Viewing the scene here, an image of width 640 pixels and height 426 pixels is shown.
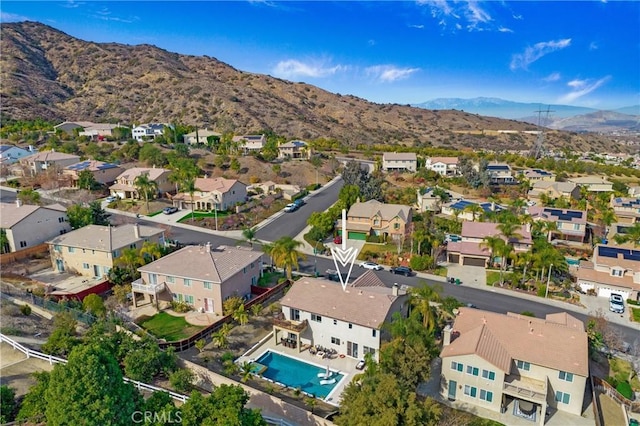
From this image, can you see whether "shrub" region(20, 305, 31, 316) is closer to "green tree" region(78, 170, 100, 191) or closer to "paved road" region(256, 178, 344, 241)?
"paved road" region(256, 178, 344, 241)

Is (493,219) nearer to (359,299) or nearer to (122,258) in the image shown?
(359,299)

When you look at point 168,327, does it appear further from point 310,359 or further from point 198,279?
point 310,359

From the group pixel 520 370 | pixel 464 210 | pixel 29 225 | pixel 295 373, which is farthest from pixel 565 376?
pixel 29 225

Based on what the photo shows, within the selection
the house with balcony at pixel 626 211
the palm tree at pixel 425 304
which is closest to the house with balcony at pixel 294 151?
the house with balcony at pixel 626 211

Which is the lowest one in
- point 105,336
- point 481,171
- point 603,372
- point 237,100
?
point 603,372

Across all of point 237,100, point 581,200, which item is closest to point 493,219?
point 581,200

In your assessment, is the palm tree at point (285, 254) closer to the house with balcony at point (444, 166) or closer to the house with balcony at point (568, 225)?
the house with balcony at point (568, 225)
